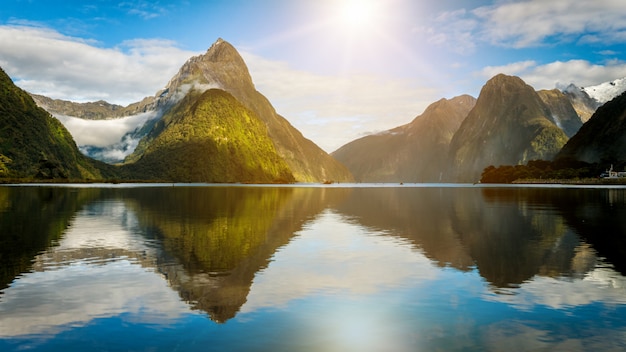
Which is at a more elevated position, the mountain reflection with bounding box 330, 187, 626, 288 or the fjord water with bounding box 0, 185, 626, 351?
the mountain reflection with bounding box 330, 187, 626, 288

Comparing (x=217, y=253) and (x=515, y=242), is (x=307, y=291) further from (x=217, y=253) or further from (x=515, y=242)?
(x=515, y=242)

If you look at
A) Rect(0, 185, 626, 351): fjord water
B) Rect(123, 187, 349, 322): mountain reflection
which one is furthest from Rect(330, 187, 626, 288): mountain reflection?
Rect(123, 187, 349, 322): mountain reflection

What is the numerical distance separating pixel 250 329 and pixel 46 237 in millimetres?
31745

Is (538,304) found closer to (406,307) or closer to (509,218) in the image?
(406,307)

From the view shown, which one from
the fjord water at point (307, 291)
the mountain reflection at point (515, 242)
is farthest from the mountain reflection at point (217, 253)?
the mountain reflection at point (515, 242)

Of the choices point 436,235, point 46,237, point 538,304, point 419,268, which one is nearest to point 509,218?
point 436,235

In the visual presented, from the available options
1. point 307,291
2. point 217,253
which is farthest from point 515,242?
point 307,291

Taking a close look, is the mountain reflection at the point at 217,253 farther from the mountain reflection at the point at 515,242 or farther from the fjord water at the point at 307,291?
the mountain reflection at the point at 515,242

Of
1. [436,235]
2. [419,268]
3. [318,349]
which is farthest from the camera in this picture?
[436,235]

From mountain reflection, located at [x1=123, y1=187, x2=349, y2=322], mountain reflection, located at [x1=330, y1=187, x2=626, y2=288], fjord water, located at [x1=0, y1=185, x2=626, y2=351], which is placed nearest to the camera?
fjord water, located at [x1=0, y1=185, x2=626, y2=351]

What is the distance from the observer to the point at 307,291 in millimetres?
24000

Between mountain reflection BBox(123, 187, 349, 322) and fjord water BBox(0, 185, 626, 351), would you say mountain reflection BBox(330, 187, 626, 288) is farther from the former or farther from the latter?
mountain reflection BBox(123, 187, 349, 322)

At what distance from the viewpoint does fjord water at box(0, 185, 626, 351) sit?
1706 cm

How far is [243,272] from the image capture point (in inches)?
1113
